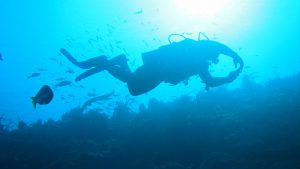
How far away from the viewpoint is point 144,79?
23.0 ft

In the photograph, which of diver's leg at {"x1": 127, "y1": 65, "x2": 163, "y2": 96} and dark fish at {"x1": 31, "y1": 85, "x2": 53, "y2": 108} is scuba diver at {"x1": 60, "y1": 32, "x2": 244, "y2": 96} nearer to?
diver's leg at {"x1": 127, "y1": 65, "x2": 163, "y2": 96}

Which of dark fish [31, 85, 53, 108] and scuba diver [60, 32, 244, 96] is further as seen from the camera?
scuba diver [60, 32, 244, 96]

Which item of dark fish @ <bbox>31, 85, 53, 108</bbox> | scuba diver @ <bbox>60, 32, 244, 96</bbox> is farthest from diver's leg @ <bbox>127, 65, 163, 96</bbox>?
dark fish @ <bbox>31, 85, 53, 108</bbox>

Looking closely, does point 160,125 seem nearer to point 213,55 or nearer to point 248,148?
point 248,148

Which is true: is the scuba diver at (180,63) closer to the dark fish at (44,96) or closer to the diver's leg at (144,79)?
the diver's leg at (144,79)

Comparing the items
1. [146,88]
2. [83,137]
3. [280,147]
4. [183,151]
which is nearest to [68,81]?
[83,137]

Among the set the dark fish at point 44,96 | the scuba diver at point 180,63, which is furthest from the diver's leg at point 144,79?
the dark fish at point 44,96

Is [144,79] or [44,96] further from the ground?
[144,79]

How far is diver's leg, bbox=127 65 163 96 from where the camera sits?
6.93m

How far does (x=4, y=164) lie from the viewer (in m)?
14.7

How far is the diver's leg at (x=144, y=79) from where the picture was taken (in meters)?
6.93

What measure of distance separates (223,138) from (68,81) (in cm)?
1011

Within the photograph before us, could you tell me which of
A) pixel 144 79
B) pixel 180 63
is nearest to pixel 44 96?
pixel 144 79

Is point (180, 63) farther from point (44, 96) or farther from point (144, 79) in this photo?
point (44, 96)
